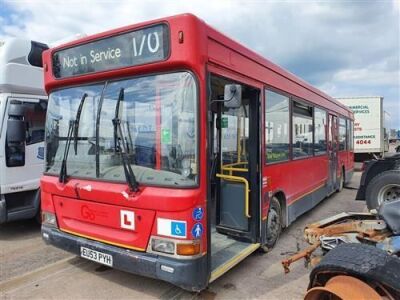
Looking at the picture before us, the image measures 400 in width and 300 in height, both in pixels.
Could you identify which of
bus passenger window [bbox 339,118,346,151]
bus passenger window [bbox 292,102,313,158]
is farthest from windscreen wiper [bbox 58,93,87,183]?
bus passenger window [bbox 339,118,346,151]

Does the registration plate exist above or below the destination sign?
below

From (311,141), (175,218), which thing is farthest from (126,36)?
(311,141)

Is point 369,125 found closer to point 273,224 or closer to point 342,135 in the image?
point 342,135

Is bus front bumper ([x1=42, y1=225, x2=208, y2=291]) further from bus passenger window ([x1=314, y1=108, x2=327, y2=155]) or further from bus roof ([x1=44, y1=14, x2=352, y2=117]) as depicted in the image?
bus passenger window ([x1=314, y1=108, x2=327, y2=155])

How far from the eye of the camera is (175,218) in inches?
134

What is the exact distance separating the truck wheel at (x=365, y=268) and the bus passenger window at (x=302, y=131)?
3643 mm

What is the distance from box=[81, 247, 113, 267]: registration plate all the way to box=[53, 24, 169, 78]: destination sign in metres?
1.94

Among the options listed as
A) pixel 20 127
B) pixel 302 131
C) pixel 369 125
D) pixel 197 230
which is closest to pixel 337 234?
pixel 197 230

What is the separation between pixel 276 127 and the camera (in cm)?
555

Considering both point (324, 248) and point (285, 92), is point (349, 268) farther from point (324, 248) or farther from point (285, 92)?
point (285, 92)

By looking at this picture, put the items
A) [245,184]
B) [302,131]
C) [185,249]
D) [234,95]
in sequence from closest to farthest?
[185,249] → [234,95] → [245,184] → [302,131]

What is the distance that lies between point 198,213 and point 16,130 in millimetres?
3547

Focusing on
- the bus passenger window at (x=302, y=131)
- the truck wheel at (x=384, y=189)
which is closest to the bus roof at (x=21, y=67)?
the bus passenger window at (x=302, y=131)

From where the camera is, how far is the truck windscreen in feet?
11.4
